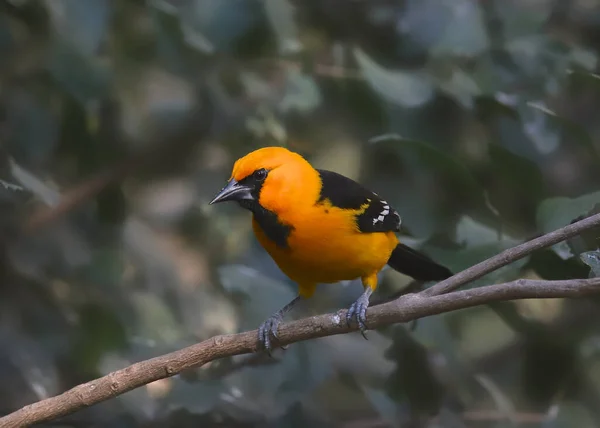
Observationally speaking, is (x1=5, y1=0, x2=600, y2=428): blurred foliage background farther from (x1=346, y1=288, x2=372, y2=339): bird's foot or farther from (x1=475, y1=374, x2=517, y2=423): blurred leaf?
(x1=346, y1=288, x2=372, y2=339): bird's foot

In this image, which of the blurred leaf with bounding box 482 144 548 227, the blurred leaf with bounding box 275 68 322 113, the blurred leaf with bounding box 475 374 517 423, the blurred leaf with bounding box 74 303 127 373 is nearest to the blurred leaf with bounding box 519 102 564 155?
the blurred leaf with bounding box 482 144 548 227

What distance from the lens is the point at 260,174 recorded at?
8.06 ft

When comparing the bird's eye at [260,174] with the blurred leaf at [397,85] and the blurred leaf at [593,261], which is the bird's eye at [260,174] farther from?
the blurred leaf at [593,261]

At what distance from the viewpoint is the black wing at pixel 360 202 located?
2.58 m

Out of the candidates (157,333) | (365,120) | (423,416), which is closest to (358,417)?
(423,416)

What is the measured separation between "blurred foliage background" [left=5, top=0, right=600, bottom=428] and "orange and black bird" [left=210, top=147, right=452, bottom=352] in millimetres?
185

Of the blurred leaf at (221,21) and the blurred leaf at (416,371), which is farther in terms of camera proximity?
the blurred leaf at (221,21)

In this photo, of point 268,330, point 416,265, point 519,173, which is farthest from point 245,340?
point 519,173

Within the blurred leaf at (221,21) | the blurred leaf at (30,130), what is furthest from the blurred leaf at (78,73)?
the blurred leaf at (221,21)

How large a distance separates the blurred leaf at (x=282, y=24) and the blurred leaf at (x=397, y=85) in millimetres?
366

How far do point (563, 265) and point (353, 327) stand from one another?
696mm

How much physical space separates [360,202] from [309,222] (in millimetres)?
241

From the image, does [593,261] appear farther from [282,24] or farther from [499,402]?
[282,24]

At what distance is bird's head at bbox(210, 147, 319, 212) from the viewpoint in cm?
243
